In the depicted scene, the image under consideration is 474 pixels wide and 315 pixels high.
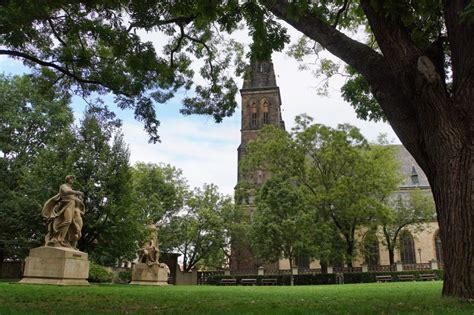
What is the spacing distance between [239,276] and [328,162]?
14.0m

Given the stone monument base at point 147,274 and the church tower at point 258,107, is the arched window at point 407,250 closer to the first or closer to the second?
the church tower at point 258,107

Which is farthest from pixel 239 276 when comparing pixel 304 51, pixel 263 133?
pixel 304 51

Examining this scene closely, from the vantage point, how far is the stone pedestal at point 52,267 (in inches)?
458

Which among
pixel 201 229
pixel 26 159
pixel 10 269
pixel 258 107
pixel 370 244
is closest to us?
pixel 10 269

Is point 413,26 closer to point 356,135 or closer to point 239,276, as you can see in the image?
point 356,135

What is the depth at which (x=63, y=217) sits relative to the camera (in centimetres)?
1281

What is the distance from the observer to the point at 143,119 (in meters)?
10.3

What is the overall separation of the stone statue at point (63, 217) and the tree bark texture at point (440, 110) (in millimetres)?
9346

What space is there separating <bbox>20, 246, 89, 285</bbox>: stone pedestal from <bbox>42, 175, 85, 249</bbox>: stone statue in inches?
24.6

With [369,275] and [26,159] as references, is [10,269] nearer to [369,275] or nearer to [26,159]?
[26,159]

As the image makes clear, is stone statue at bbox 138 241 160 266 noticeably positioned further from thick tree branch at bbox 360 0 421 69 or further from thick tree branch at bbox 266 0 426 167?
thick tree branch at bbox 360 0 421 69

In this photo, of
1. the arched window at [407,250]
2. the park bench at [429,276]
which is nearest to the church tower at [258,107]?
the arched window at [407,250]

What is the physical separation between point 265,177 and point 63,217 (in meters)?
36.5

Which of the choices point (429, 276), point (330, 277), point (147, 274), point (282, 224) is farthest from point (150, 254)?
point (429, 276)
